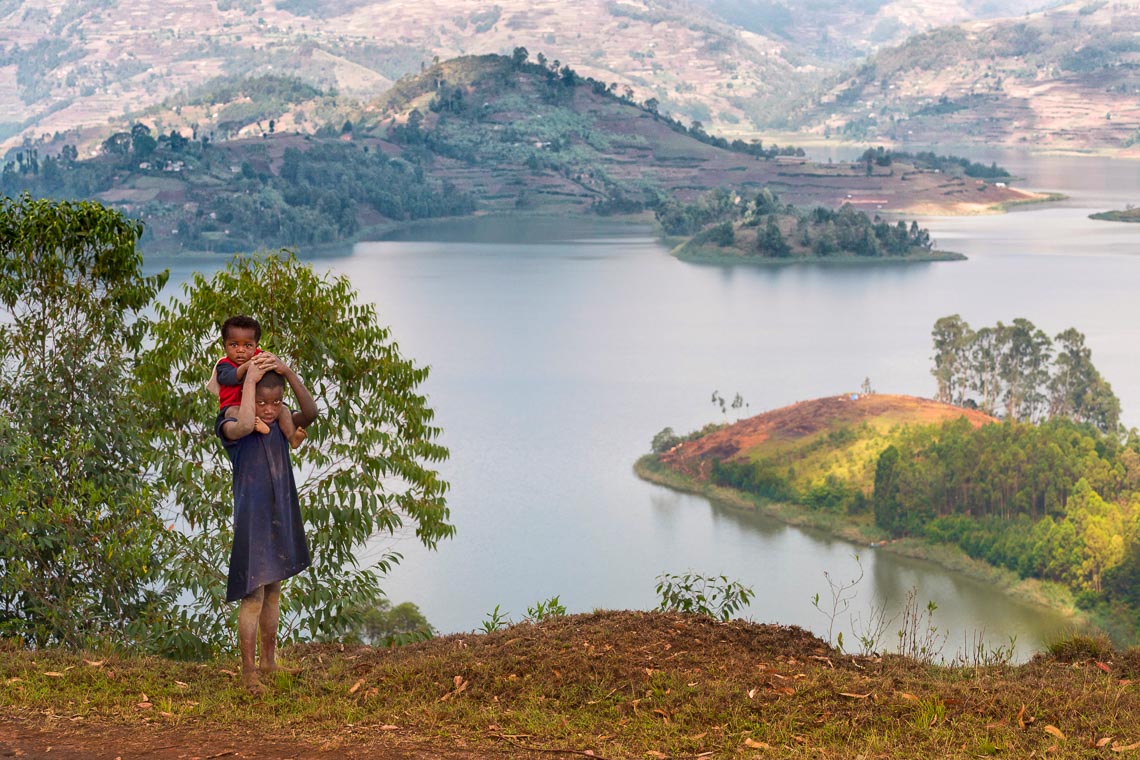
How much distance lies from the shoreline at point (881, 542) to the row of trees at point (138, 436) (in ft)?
74.1

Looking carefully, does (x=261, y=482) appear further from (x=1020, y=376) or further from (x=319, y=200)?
(x=319, y=200)

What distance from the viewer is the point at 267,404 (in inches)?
210

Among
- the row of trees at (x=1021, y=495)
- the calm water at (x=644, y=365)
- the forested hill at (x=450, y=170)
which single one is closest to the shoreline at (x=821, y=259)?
the calm water at (x=644, y=365)

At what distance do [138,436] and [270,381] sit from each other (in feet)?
10.8

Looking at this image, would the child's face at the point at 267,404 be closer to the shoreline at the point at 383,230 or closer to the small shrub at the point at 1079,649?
the small shrub at the point at 1079,649

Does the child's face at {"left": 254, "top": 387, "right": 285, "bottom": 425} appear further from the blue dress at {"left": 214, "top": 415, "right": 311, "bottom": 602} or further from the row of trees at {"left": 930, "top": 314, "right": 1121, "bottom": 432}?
the row of trees at {"left": 930, "top": 314, "right": 1121, "bottom": 432}

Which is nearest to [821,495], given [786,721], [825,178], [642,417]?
[642,417]

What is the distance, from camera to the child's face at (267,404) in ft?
17.5

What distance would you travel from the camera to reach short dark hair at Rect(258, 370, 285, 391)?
533cm

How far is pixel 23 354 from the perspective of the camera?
8.38 meters

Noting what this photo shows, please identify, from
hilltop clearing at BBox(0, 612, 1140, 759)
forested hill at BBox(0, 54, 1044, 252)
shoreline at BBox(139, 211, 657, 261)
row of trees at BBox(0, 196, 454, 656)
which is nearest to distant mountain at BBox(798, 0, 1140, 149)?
forested hill at BBox(0, 54, 1044, 252)

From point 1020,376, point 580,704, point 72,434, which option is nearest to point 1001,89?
point 1020,376

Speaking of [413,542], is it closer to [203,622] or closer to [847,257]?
[203,622]

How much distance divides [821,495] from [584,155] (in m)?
80.5
